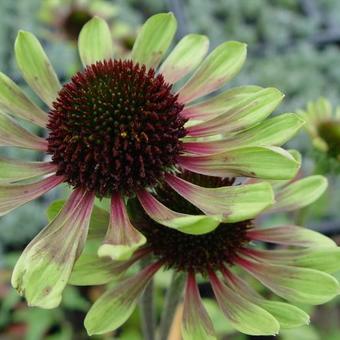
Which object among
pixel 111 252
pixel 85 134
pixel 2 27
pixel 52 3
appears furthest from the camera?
pixel 2 27

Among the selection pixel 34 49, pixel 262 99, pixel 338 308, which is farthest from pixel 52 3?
pixel 262 99

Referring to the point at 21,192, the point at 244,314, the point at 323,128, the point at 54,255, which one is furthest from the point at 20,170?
the point at 323,128

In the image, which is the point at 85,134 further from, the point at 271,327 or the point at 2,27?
the point at 2,27

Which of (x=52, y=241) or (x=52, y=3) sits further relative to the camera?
(x=52, y=3)

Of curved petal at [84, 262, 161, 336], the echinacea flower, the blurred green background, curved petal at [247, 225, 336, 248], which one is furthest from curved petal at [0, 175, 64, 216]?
the blurred green background

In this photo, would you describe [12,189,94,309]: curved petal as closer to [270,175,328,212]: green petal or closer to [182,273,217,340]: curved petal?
[182,273,217,340]: curved petal

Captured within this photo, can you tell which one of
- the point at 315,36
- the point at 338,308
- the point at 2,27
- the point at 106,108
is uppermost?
the point at 315,36

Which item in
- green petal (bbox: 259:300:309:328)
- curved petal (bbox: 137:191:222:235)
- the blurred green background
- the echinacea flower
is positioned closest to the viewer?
curved petal (bbox: 137:191:222:235)
